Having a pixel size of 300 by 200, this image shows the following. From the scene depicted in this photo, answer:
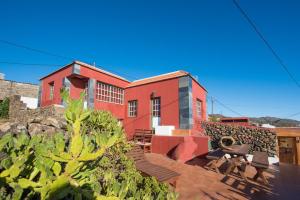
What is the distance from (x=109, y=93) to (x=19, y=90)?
11.9m

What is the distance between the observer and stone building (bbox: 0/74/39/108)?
16.3 metres

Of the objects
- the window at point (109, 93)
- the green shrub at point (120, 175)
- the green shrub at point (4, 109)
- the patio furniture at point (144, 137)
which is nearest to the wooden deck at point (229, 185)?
the green shrub at point (120, 175)

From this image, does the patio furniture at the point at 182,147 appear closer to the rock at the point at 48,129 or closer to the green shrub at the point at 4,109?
the rock at the point at 48,129

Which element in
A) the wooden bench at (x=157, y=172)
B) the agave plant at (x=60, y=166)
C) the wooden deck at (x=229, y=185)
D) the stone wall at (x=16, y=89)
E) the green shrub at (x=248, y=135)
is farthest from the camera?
the stone wall at (x=16, y=89)

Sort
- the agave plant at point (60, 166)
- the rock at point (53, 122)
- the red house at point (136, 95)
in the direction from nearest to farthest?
the agave plant at point (60, 166) < the rock at point (53, 122) < the red house at point (136, 95)

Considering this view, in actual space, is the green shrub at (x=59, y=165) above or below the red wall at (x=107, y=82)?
below

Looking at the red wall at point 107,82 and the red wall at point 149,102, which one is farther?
the red wall at point 107,82

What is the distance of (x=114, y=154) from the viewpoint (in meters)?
4.86

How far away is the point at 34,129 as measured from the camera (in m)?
5.41

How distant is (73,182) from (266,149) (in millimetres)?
10538

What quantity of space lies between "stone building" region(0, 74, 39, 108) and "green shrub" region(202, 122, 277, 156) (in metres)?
14.7

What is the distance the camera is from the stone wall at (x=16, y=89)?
17516mm

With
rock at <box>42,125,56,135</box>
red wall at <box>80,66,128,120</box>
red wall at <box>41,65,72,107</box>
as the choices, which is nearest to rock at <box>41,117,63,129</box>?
rock at <box>42,125,56,135</box>

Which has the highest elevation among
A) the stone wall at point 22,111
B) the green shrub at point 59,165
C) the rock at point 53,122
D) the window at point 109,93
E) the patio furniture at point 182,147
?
the window at point 109,93
